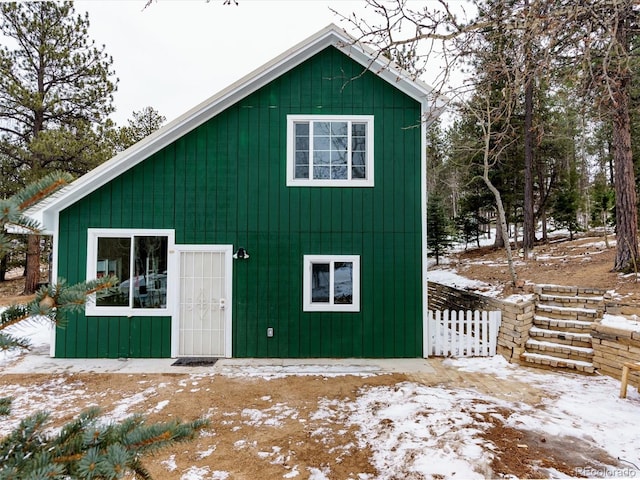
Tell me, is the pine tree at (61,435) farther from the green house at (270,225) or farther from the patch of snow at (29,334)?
the green house at (270,225)

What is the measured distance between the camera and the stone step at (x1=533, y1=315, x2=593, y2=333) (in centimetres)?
636

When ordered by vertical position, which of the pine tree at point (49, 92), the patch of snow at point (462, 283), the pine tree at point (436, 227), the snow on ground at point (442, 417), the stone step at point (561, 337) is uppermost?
the pine tree at point (49, 92)

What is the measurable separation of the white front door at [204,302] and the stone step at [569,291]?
6.36 meters

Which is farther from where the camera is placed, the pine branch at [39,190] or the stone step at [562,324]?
the stone step at [562,324]

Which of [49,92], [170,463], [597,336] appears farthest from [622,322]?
[49,92]

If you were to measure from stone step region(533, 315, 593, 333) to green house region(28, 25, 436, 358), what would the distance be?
2.24 meters

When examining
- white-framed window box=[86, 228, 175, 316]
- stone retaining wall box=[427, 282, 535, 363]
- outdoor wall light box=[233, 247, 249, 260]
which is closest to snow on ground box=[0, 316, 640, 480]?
stone retaining wall box=[427, 282, 535, 363]

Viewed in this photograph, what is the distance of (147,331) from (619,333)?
26.3ft

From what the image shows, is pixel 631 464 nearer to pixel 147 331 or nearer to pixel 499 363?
pixel 499 363

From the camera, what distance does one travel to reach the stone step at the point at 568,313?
6535 millimetres

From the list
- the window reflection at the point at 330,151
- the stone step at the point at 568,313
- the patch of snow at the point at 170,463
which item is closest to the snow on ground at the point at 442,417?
the patch of snow at the point at 170,463

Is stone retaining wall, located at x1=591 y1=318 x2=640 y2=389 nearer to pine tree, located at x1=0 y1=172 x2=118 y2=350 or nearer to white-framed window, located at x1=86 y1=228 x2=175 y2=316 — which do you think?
pine tree, located at x1=0 y1=172 x2=118 y2=350

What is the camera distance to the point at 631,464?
3.31m

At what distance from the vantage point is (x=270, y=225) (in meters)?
6.85
